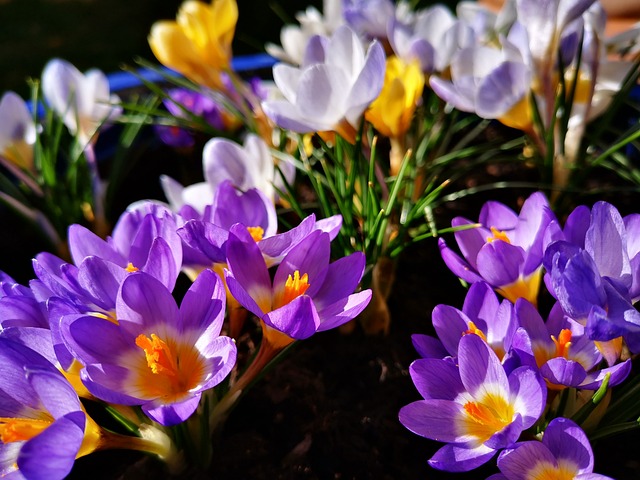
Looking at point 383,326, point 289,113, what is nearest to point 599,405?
point 383,326

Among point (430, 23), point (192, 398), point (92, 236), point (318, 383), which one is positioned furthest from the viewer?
point (430, 23)

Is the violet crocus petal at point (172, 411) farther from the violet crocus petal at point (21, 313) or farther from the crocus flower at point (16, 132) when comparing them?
the crocus flower at point (16, 132)

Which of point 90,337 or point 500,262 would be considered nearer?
point 90,337

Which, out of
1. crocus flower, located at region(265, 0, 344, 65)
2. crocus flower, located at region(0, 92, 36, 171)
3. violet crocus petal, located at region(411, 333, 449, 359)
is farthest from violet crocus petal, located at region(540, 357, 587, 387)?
crocus flower, located at region(0, 92, 36, 171)

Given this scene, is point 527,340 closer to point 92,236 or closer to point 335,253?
point 335,253

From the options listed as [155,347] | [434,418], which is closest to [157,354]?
[155,347]

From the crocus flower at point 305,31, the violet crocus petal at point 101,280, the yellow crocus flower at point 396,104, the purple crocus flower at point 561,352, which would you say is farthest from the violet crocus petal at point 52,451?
the crocus flower at point 305,31

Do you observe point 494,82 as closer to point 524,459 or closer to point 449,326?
point 449,326
